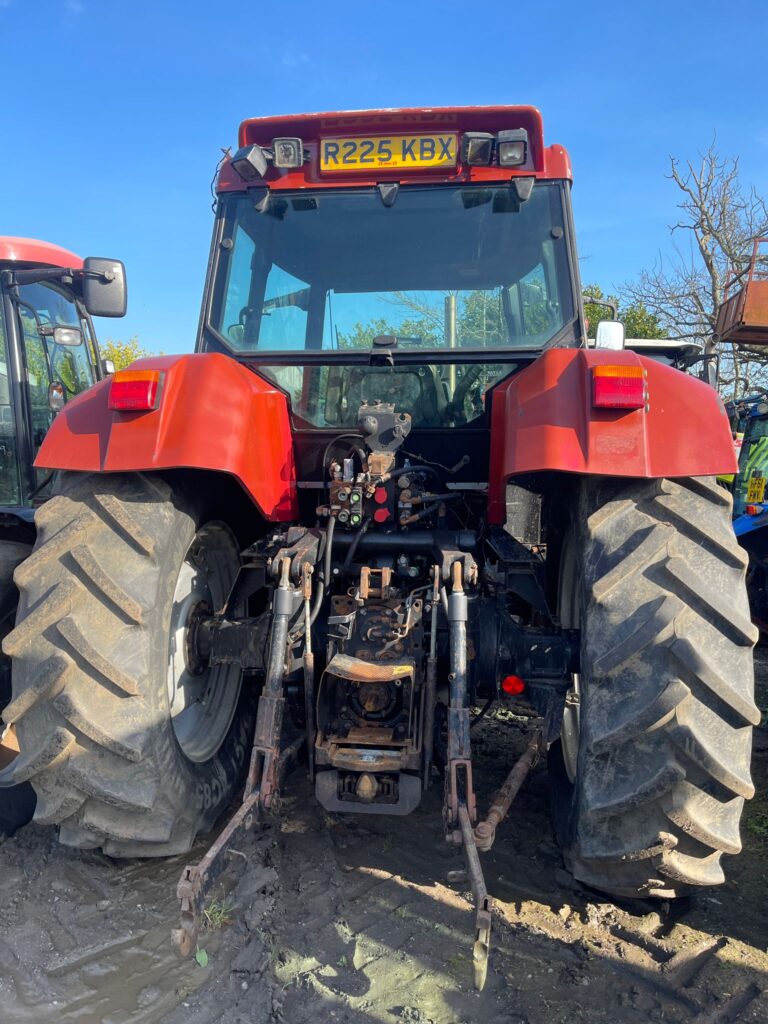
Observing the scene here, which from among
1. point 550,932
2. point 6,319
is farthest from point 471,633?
point 6,319

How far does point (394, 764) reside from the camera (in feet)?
8.27

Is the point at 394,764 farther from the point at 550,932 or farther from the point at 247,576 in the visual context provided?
the point at 247,576

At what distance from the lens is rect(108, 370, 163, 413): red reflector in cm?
251

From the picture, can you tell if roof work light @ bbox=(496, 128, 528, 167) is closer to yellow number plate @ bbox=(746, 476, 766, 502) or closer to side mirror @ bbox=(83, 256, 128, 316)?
side mirror @ bbox=(83, 256, 128, 316)

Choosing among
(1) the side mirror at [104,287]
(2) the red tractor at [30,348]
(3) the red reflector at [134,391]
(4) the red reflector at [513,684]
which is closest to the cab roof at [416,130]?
(3) the red reflector at [134,391]

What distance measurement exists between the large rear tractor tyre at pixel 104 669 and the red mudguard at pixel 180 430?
13cm

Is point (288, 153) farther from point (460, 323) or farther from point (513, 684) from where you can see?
point (513, 684)

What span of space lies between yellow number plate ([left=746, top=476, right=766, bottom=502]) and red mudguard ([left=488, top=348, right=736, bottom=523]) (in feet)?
21.9

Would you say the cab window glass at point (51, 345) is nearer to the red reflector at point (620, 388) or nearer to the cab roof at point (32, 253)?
the cab roof at point (32, 253)

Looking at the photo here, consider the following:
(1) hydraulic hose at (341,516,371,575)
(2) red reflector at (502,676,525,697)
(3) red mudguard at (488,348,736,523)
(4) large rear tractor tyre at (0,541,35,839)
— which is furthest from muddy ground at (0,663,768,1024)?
(3) red mudguard at (488,348,736,523)

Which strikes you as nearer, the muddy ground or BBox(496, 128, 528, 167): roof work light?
the muddy ground

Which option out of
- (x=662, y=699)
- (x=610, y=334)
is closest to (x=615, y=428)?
(x=662, y=699)

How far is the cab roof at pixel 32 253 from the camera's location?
4410mm

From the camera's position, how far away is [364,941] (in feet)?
7.80
